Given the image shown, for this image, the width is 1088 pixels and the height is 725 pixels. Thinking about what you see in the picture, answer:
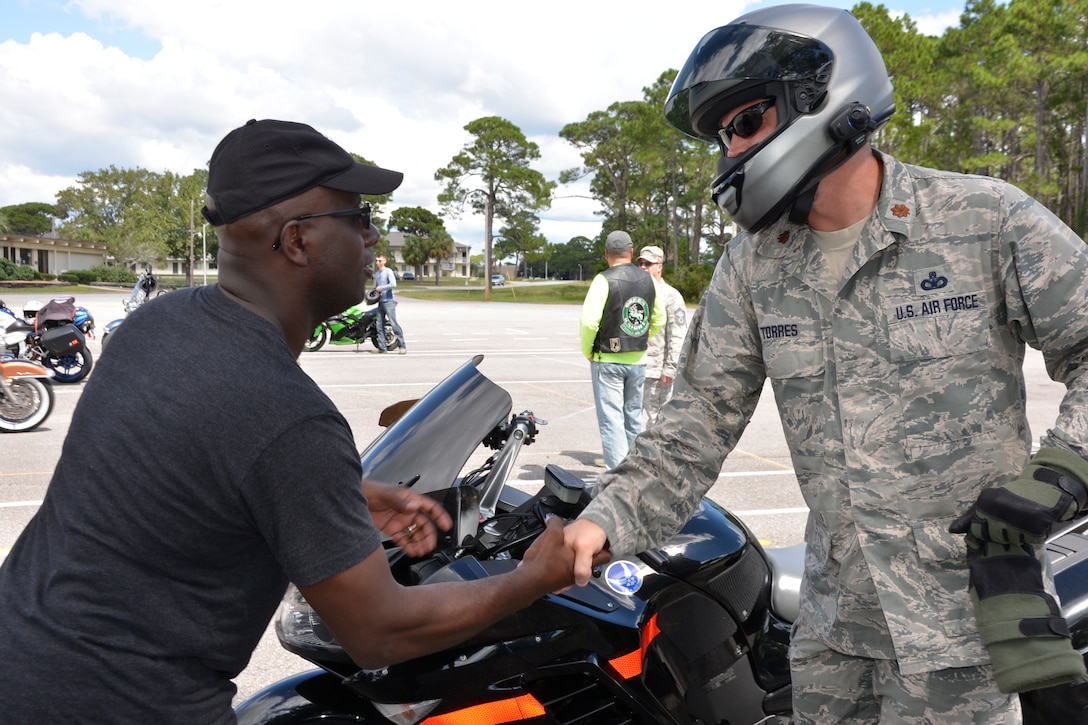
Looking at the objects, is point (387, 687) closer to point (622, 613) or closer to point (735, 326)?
point (622, 613)

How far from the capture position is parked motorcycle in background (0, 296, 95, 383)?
11508mm

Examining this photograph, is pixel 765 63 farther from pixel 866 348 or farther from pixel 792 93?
pixel 866 348

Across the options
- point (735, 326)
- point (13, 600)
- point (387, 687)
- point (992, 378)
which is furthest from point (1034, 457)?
point (13, 600)

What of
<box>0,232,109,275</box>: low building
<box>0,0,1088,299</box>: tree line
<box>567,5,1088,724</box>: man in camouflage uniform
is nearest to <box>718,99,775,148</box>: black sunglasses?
<box>567,5,1088,724</box>: man in camouflage uniform

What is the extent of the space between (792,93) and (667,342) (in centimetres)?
563

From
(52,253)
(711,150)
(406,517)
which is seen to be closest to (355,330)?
(406,517)

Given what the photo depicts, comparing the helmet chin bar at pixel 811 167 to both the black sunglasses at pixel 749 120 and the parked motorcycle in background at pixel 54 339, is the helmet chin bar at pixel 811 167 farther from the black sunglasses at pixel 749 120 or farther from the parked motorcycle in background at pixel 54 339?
the parked motorcycle in background at pixel 54 339

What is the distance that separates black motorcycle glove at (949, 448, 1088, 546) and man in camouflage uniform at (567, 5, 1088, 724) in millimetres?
34

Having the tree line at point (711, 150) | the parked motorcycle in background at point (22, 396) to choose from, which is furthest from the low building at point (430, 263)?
the parked motorcycle in background at point (22, 396)

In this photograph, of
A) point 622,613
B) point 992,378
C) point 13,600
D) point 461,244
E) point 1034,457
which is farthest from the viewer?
point 461,244

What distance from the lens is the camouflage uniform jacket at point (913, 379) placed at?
1.72m

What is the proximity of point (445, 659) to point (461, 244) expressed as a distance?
147 m

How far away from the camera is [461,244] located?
147 metres

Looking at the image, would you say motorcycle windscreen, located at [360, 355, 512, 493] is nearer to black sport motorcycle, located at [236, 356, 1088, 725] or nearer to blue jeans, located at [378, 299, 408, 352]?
black sport motorcycle, located at [236, 356, 1088, 725]
